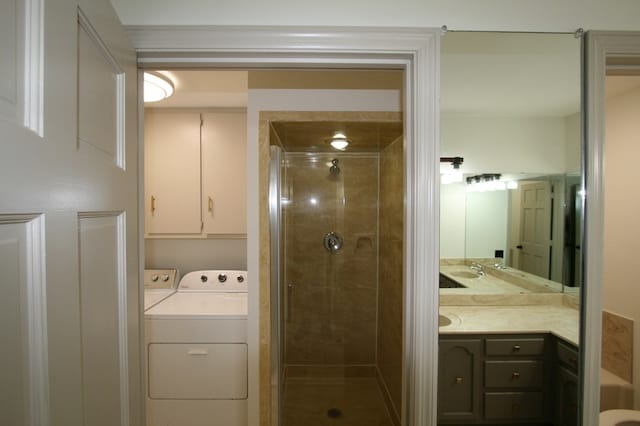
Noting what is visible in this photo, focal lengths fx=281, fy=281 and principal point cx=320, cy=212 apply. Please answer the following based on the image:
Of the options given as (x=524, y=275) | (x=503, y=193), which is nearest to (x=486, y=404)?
(x=524, y=275)

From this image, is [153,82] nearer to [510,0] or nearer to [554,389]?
[510,0]

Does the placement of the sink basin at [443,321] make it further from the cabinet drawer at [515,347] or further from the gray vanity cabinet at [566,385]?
the gray vanity cabinet at [566,385]

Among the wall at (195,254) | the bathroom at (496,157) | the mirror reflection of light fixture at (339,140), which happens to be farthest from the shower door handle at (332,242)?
the bathroom at (496,157)

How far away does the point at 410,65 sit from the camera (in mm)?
803

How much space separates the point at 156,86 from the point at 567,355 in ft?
7.38

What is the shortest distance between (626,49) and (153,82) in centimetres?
203

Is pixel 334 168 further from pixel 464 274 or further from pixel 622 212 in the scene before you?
pixel 622 212

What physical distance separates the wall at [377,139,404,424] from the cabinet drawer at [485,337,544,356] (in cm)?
85

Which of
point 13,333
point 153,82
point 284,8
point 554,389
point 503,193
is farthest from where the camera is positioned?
point 153,82

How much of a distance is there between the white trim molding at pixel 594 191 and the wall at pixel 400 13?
60 mm

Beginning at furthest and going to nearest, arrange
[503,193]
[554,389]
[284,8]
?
[503,193], [554,389], [284,8]

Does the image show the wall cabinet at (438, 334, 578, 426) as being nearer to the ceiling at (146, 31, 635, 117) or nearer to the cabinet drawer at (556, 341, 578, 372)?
the cabinet drawer at (556, 341, 578, 372)

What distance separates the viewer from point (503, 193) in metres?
0.99

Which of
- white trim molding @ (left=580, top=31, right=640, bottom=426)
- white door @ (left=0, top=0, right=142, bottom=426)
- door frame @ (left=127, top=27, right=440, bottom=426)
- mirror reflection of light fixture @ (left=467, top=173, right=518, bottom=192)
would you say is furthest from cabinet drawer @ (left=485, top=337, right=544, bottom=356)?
white door @ (left=0, top=0, right=142, bottom=426)
